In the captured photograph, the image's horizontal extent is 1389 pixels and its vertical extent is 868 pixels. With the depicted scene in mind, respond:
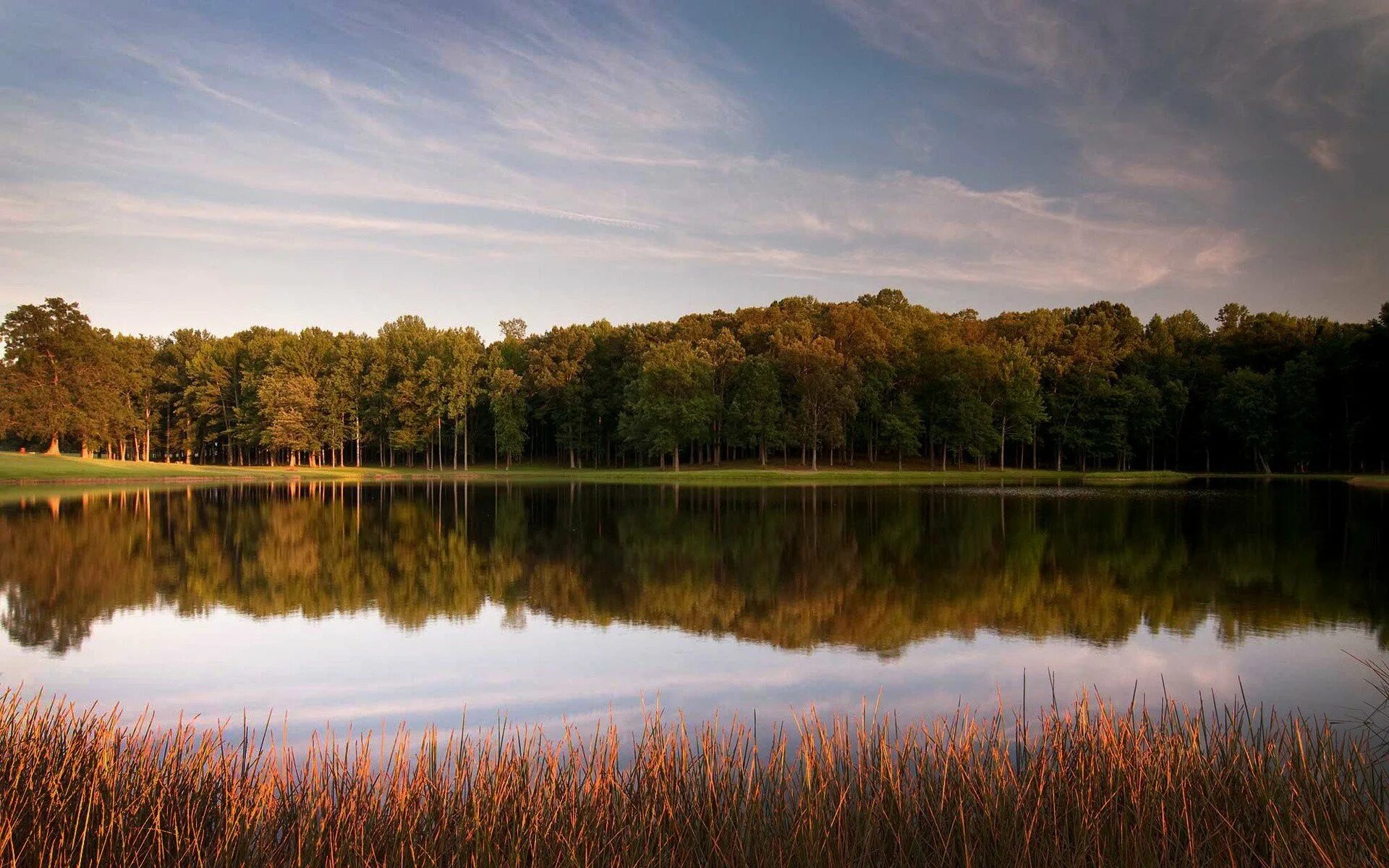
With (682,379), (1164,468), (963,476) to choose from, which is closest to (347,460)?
(682,379)

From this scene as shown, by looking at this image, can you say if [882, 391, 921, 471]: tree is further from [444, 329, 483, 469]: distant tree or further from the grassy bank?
[444, 329, 483, 469]: distant tree

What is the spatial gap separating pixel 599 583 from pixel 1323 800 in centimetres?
1525

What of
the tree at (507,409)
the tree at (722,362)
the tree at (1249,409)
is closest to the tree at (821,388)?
the tree at (722,362)

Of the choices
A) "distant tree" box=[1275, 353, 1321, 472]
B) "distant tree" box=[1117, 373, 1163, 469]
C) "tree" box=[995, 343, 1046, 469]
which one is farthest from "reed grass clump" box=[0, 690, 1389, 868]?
"distant tree" box=[1275, 353, 1321, 472]

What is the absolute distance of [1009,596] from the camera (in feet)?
57.1

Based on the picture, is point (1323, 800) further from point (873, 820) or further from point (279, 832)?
point (279, 832)

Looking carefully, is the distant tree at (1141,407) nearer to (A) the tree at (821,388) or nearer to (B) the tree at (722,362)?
(A) the tree at (821,388)

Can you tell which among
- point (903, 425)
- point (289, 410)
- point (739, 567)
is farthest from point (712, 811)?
point (289, 410)

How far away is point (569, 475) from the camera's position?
74875 mm

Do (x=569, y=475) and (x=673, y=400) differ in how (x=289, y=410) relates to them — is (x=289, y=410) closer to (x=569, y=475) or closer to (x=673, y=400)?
(x=569, y=475)

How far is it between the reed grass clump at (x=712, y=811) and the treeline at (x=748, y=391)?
2625 inches

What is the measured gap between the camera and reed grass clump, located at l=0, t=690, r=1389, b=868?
5.01 metres

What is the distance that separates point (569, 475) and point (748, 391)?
677 inches

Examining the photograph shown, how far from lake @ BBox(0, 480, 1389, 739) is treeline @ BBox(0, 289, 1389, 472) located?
4499 cm
